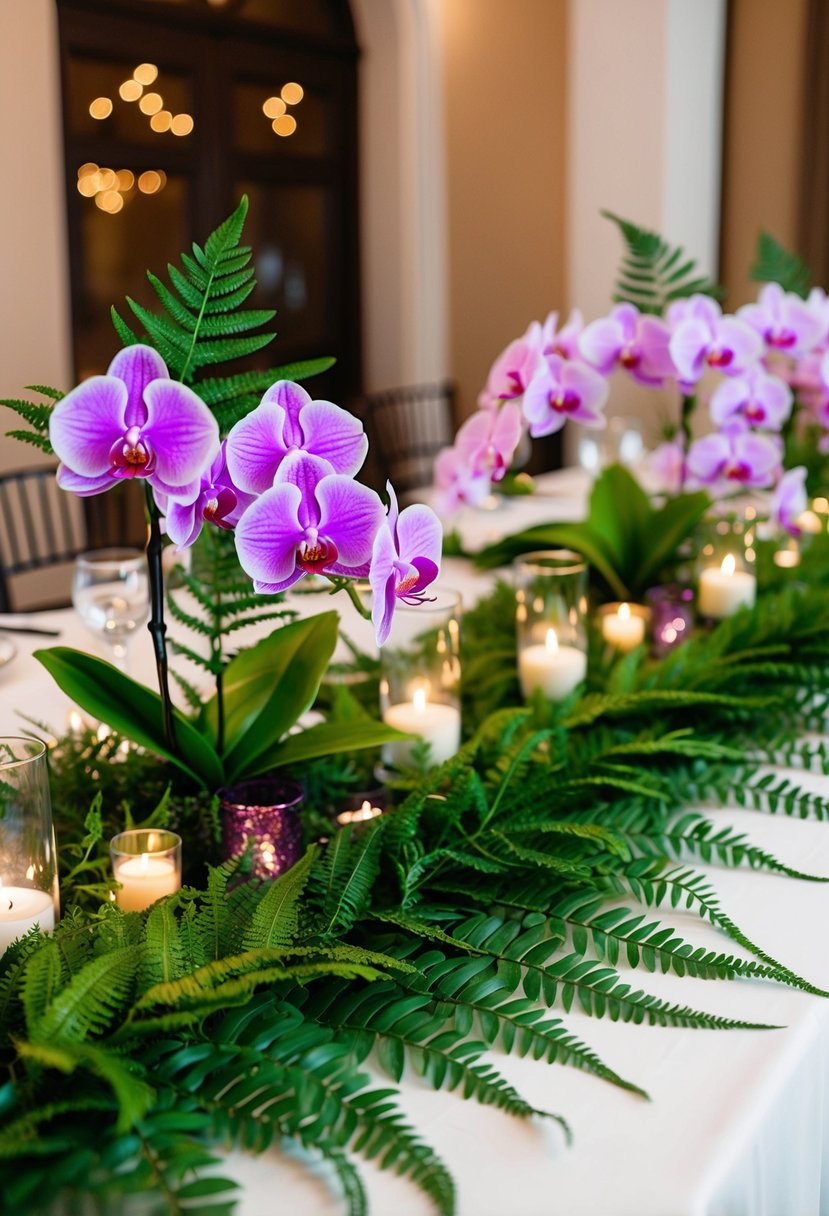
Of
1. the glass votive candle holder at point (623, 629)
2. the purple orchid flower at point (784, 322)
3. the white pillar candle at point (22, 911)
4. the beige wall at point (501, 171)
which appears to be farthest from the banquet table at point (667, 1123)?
the beige wall at point (501, 171)

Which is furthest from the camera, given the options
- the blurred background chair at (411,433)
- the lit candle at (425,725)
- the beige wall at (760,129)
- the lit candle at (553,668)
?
the beige wall at (760,129)

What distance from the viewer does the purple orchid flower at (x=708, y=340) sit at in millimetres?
1548

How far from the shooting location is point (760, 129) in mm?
4309

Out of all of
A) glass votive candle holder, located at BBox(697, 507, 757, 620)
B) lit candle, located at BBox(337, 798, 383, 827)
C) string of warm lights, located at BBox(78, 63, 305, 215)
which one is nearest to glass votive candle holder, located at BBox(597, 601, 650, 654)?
glass votive candle holder, located at BBox(697, 507, 757, 620)

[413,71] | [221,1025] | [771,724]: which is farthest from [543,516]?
[413,71]

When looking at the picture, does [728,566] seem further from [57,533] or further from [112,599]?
[57,533]

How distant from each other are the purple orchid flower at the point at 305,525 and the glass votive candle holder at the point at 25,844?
7.0 inches

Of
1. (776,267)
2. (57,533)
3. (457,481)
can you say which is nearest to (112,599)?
(457,481)

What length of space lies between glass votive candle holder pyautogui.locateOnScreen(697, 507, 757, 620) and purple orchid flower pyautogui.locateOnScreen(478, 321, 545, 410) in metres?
0.33

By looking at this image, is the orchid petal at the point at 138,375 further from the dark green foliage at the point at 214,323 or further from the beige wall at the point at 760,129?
the beige wall at the point at 760,129

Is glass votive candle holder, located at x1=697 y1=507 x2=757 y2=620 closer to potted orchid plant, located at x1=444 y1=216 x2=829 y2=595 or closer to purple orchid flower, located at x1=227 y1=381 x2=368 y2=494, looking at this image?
potted orchid plant, located at x1=444 y1=216 x2=829 y2=595

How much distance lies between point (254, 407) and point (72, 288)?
126 inches

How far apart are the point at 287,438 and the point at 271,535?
7 cm

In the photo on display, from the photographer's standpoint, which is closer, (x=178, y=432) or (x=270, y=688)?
(x=178, y=432)
